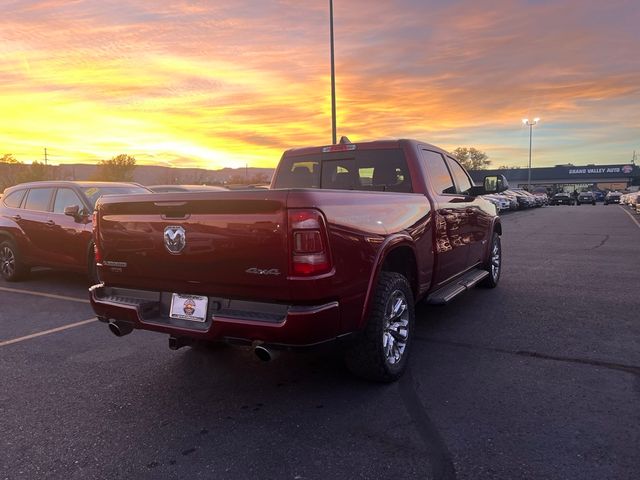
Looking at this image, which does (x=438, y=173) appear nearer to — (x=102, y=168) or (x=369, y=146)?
(x=369, y=146)

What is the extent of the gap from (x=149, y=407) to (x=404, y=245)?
231 cm

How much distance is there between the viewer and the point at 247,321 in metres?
3.22

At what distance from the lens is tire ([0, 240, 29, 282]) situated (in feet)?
27.8

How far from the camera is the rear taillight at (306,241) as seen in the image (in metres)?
3.07

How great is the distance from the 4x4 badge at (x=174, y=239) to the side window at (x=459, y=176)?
368 centimetres

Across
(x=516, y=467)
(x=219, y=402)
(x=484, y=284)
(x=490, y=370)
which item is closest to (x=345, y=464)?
(x=516, y=467)

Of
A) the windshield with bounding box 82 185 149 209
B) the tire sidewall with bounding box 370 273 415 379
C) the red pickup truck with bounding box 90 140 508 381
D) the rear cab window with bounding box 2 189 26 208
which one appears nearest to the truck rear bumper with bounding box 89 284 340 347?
the red pickup truck with bounding box 90 140 508 381

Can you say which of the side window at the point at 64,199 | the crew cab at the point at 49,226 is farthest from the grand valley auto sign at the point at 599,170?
the side window at the point at 64,199

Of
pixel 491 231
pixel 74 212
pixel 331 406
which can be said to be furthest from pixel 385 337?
pixel 74 212

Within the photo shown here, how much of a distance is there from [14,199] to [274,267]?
7.70 metres

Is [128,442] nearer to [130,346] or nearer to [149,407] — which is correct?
[149,407]

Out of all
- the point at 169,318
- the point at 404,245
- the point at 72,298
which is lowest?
the point at 72,298

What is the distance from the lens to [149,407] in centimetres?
360

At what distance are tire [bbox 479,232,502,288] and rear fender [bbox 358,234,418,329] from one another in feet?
9.76
